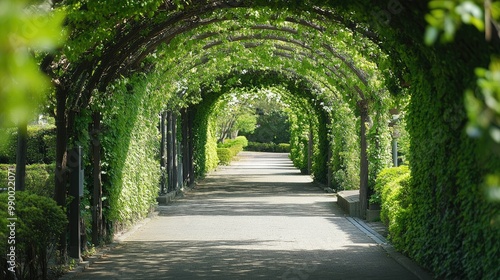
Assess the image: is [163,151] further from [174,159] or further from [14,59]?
[14,59]

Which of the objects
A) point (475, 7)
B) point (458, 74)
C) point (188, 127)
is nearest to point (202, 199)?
point (188, 127)

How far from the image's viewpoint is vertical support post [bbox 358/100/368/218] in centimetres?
1733

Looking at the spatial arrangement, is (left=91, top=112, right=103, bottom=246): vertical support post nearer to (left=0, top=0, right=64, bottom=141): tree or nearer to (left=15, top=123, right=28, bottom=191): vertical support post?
(left=15, top=123, right=28, bottom=191): vertical support post

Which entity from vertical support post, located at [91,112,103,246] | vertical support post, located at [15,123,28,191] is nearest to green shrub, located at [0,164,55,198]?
vertical support post, located at [91,112,103,246]

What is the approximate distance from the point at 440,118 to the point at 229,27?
266 inches

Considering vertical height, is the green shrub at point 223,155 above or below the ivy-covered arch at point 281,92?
below

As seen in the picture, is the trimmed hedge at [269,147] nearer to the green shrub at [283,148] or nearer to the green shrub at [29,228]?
the green shrub at [283,148]

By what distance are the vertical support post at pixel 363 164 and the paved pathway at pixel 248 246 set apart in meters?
0.61

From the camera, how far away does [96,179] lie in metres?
12.2

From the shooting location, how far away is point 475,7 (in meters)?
1.77

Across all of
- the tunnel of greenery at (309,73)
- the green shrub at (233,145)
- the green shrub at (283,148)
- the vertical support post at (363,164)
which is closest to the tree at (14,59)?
the tunnel of greenery at (309,73)

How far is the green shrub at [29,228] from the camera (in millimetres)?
7383

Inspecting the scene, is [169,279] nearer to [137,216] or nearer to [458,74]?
[458,74]

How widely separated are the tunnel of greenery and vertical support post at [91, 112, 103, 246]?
0.7 inches
